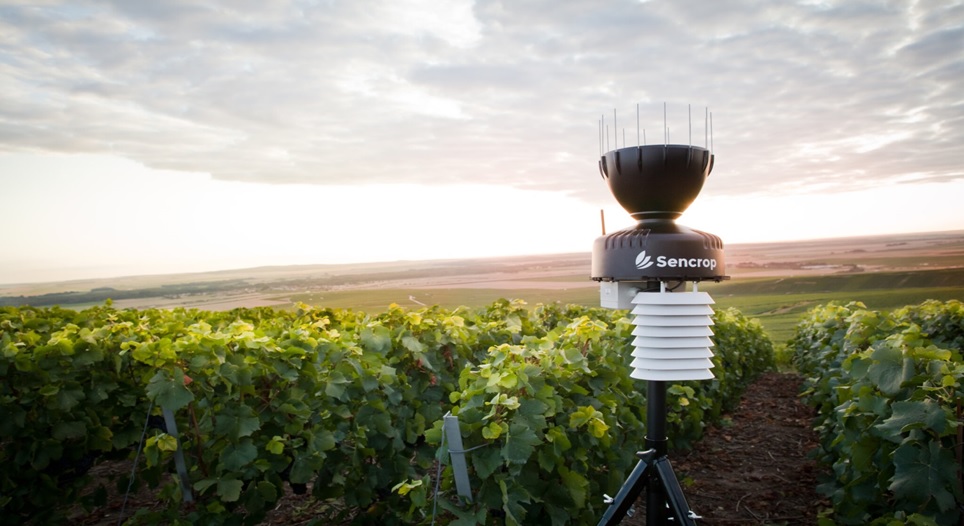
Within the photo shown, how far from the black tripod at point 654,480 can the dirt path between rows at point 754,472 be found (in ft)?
5.56

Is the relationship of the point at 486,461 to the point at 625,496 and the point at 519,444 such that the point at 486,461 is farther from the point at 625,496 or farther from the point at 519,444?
the point at 625,496

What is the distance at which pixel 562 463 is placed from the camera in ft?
9.98

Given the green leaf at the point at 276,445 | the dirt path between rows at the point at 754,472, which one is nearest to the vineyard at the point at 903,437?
the dirt path between rows at the point at 754,472

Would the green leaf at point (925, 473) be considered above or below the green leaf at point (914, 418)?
below

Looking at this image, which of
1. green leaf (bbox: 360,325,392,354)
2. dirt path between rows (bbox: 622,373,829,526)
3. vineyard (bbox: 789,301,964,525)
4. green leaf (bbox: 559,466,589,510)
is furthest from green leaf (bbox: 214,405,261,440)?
vineyard (bbox: 789,301,964,525)

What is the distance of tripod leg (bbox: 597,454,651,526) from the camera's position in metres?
2.58

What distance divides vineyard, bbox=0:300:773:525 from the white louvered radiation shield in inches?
22.2

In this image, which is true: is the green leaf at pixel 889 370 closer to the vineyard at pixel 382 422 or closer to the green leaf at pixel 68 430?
the vineyard at pixel 382 422

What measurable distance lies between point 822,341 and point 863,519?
5.15 m

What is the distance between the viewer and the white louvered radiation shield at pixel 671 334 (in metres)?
2.52

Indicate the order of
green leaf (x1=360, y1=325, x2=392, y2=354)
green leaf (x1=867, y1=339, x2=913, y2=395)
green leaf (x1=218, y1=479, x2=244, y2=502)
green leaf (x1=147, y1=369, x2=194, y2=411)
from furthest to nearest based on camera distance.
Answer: green leaf (x1=360, y1=325, x2=392, y2=354)
green leaf (x1=218, y1=479, x2=244, y2=502)
green leaf (x1=147, y1=369, x2=194, y2=411)
green leaf (x1=867, y1=339, x2=913, y2=395)

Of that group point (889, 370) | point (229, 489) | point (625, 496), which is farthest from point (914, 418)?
point (229, 489)

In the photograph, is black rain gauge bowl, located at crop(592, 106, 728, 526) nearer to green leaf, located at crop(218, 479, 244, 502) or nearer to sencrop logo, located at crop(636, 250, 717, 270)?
sencrop logo, located at crop(636, 250, 717, 270)

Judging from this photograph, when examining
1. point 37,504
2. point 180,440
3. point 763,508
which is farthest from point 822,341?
point 37,504
